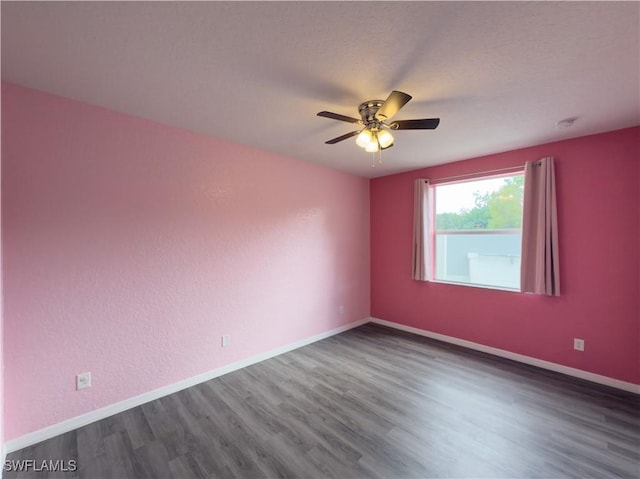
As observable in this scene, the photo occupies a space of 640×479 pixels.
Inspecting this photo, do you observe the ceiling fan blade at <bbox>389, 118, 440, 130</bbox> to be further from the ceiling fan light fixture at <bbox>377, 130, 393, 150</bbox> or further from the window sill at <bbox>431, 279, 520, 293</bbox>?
the window sill at <bbox>431, 279, 520, 293</bbox>

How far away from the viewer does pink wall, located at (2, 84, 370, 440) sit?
1.90 metres

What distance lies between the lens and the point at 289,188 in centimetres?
353

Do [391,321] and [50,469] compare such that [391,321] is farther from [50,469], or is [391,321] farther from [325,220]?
[50,469]

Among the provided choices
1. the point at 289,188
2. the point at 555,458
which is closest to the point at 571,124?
the point at 555,458

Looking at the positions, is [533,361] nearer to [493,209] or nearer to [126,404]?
[493,209]

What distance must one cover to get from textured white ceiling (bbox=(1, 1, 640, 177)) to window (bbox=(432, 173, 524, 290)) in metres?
1.06

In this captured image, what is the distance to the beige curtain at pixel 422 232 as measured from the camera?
3.92 metres

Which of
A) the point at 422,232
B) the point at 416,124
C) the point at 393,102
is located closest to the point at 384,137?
the point at 416,124

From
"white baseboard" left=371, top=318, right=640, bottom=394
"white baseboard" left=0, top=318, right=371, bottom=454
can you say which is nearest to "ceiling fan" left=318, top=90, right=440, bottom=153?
"white baseboard" left=0, top=318, right=371, bottom=454

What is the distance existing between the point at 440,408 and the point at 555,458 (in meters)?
0.74

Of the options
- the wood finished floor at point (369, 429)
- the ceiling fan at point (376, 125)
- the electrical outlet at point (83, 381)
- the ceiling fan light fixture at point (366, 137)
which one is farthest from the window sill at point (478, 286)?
the electrical outlet at point (83, 381)

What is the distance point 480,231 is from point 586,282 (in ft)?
3.74

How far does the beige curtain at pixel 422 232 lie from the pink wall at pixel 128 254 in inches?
67.5

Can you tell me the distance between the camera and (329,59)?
159 cm
